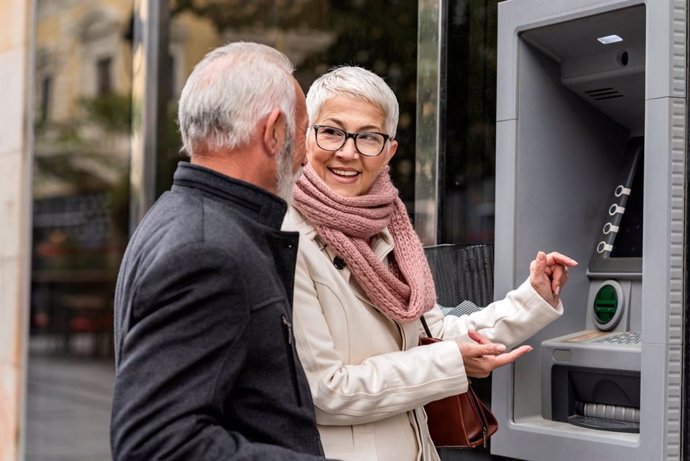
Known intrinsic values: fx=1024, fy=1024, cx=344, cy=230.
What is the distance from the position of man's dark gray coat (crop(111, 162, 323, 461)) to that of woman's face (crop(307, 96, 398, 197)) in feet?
2.03

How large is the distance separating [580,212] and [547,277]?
29 cm

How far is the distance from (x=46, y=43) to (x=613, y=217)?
168 inches

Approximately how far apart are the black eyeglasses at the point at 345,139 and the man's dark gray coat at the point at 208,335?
24.9 inches

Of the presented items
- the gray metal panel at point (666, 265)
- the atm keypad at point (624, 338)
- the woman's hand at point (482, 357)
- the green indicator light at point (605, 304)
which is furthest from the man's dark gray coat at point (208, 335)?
the green indicator light at point (605, 304)

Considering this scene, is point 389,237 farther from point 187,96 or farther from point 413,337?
point 187,96

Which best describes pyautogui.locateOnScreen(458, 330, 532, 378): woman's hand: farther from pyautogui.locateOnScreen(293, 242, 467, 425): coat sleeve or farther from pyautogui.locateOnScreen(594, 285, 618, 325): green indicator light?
pyautogui.locateOnScreen(594, 285, 618, 325): green indicator light

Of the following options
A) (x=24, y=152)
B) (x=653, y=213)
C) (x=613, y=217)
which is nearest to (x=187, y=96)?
(x=653, y=213)

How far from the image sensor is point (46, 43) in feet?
19.7

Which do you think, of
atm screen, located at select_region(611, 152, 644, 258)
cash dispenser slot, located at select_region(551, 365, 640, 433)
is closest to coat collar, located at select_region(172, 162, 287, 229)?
cash dispenser slot, located at select_region(551, 365, 640, 433)

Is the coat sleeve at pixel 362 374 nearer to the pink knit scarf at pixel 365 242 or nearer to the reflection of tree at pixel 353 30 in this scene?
the pink knit scarf at pixel 365 242

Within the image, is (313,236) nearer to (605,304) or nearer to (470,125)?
(605,304)

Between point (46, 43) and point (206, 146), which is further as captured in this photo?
point (46, 43)

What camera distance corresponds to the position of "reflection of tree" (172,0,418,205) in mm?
3631

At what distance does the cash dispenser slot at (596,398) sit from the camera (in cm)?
242
